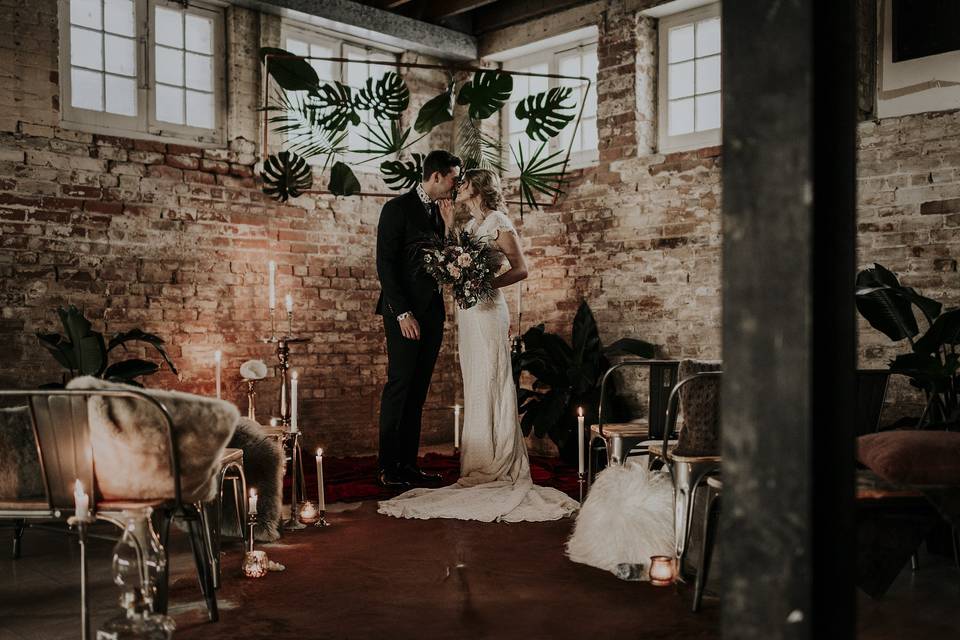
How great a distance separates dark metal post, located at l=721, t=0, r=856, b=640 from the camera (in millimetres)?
1644

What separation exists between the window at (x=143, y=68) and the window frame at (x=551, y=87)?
2419mm

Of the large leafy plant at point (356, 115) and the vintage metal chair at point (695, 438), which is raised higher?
the large leafy plant at point (356, 115)

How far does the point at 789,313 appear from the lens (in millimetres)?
1655

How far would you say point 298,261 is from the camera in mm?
7004

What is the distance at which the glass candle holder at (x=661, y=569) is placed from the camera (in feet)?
11.1

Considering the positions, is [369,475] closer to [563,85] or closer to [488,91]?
[488,91]

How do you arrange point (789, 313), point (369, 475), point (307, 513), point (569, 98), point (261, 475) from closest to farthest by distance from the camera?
point (789, 313)
point (261, 475)
point (307, 513)
point (369, 475)
point (569, 98)

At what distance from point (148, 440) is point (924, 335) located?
3.60 m

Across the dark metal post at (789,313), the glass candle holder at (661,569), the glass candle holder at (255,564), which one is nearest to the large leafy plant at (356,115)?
the glass candle holder at (255,564)

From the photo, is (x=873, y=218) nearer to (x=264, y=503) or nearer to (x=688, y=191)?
(x=688, y=191)

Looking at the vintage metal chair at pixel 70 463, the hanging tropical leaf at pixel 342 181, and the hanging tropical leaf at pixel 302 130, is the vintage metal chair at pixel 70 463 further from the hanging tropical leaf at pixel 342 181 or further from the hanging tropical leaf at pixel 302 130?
the hanging tropical leaf at pixel 302 130

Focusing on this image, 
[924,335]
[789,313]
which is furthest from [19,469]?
[924,335]

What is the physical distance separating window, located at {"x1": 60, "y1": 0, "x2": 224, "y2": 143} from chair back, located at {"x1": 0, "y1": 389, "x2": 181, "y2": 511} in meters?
3.87

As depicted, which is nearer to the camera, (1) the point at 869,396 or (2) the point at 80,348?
(1) the point at 869,396
